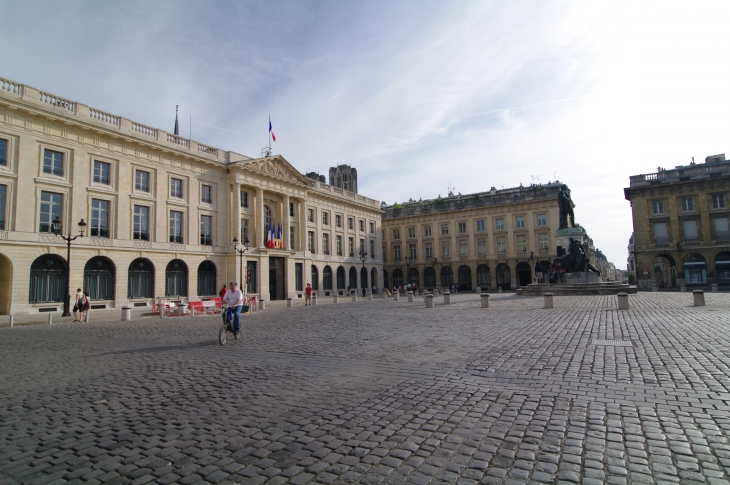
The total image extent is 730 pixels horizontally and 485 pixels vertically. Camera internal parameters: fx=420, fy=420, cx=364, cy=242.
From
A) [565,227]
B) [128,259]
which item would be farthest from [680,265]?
[128,259]

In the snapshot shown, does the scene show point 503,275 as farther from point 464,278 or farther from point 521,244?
point 464,278

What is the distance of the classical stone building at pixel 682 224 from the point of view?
44.5 m

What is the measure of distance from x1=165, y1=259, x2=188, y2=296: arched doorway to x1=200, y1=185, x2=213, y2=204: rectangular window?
5945 millimetres

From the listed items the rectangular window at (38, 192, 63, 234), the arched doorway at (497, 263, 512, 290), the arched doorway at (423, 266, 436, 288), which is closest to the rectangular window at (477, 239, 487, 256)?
the arched doorway at (497, 263, 512, 290)

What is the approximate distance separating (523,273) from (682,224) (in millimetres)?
18060

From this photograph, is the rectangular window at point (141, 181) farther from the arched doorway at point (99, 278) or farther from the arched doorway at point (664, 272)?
the arched doorway at point (664, 272)

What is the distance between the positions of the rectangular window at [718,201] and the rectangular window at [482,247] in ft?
82.1

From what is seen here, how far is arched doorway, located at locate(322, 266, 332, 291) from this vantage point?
51.2 meters

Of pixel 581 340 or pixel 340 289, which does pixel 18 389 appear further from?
pixel 340 289

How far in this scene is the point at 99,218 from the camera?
29.4 meters

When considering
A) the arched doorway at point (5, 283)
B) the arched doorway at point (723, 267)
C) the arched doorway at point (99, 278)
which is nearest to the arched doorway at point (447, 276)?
the arched doorway at point (723, 267)

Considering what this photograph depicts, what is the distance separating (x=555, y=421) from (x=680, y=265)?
170ft

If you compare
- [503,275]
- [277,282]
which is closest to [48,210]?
[277,282]

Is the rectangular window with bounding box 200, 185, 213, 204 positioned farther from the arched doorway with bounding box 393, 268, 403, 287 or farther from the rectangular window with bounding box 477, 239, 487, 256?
the rectangular window with bounding box 477, 239, 487, 256
